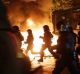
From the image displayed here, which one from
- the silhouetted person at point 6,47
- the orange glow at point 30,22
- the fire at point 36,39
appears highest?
the silhouetted person at point 6,47

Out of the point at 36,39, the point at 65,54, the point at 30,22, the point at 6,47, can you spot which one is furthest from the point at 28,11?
the point at 6,47

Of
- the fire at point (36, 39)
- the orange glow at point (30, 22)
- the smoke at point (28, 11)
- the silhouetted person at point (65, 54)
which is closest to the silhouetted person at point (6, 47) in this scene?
the silhouetted person at point (65, 54)

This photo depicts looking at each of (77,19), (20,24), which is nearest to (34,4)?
(20,24)

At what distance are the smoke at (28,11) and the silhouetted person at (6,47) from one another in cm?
2351

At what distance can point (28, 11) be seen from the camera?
28.4 m

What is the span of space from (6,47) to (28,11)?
25783 millimetres

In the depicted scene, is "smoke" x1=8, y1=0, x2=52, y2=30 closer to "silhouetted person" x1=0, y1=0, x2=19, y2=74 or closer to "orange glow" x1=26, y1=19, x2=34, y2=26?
"orange glow" x1=26, y1=19, x2=34, y2=26

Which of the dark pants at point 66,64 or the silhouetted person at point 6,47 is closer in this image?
the silhouetted person at point 6,47

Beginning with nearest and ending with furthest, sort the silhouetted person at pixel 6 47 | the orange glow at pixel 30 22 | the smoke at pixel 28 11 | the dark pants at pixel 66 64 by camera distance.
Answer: the silhouetted person at pixel 6 47 → the dark pants at pixel 66 64 → the smoke at pixel 28 11 → the orange glow at pixel 30 22

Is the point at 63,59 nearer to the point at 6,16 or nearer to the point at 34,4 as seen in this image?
the point at 6,16

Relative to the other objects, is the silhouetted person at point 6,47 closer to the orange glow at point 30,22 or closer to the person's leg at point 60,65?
the person's leg at point 60,65

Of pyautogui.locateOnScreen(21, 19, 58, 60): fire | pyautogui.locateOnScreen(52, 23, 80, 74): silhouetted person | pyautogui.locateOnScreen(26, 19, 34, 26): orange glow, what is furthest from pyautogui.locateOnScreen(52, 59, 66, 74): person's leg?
pyautogui.locateOnScreen(26, 19, 34, 26): orange glow

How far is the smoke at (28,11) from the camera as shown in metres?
27.1

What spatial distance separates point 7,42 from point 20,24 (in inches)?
975
